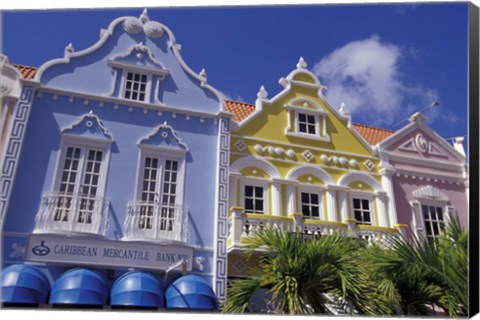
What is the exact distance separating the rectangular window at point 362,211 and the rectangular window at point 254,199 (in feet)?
6.34

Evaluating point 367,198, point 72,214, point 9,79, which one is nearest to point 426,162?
point 367,198

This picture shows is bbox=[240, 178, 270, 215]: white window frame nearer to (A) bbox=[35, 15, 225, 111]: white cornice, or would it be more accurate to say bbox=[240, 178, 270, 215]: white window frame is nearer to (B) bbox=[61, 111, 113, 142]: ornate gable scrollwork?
(A) bbox=[35, 15, 225, 111]: white cornice

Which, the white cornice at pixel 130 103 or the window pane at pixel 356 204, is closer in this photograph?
the white cornice at pixel 130 103

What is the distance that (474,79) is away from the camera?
316 inches

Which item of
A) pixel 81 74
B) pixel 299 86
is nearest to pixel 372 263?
pixel 299 86

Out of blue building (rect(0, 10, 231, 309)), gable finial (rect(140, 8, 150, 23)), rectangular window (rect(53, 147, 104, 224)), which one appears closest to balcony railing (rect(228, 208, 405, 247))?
blue building (rect(0, 10, 231, 309))

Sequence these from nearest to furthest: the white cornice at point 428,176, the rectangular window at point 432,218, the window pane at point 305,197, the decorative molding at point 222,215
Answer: the decorative molding at point 222,215
the window pane at point 305,197
the rectangular window at point 432,218
the white cornice at point 428,176

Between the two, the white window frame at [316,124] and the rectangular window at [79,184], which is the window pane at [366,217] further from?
the rectangular window at [79,184]

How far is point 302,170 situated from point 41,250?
4.85m

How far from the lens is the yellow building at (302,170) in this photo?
8.66 m

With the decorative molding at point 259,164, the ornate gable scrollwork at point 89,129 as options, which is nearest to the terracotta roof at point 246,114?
the decorative molding at point 259,164

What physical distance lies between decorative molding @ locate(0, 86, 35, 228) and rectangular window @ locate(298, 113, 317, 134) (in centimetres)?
506

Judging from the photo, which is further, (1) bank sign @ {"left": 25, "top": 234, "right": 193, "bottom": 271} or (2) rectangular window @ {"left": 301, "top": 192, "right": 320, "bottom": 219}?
(2) rectangular window @ {"left": 301, "top": 192, "right": 320, "bottom": 219}

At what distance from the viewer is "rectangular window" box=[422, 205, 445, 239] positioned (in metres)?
9.66
